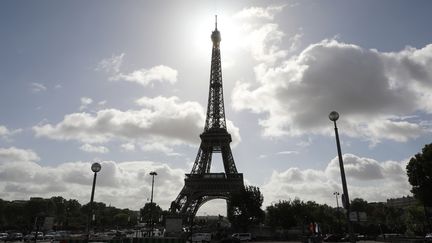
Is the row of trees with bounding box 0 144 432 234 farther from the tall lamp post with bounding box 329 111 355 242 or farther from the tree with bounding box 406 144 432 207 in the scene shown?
the tall lamp post with bounding box 329 111 355 242

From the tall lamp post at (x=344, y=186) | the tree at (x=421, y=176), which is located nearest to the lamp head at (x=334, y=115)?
the tall lamp post at (x=344, y=186)

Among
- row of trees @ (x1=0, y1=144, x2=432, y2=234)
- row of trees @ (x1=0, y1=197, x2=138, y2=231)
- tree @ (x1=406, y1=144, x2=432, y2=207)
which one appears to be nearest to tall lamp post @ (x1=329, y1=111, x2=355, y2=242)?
row of trees @ (x1=0, y1=144, x2=432, y2=234)

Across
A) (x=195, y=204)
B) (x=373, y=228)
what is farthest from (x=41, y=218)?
(x=373, y=228)

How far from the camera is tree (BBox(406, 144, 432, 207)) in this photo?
4888 centimetres

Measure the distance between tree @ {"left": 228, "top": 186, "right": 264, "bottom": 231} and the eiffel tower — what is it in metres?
4.88

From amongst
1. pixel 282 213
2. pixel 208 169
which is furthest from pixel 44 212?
pixel 282 213

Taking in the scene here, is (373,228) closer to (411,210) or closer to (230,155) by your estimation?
(411,210)

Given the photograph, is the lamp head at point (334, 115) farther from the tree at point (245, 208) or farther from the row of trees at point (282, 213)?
the tree at point (245, 208)

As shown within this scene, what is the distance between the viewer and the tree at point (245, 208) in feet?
237

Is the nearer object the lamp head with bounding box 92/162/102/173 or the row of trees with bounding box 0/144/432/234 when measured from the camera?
the lamp head with bounding box 92/162/102/173

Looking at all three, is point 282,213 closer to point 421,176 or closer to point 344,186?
point 421,176

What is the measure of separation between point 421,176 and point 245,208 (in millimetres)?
34902

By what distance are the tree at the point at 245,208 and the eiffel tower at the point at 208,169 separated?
488 cm

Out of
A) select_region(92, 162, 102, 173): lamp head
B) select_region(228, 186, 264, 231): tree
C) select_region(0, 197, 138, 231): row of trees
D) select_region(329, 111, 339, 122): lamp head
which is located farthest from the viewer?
select_region(0, 197, 138, 231): row of trees
